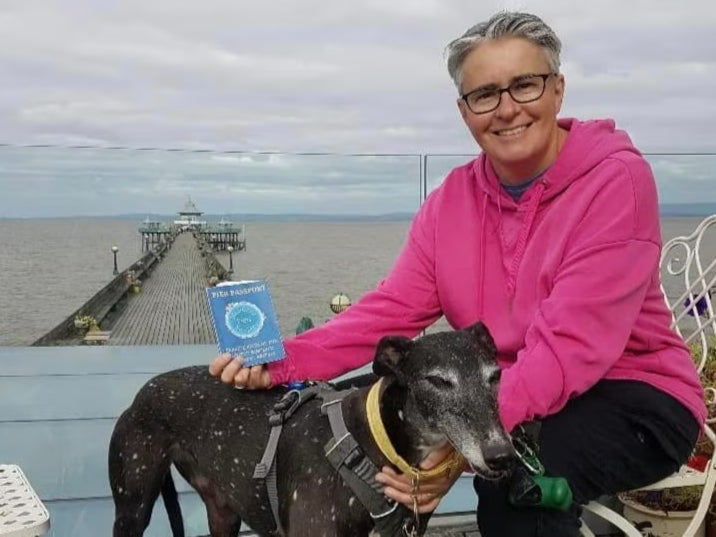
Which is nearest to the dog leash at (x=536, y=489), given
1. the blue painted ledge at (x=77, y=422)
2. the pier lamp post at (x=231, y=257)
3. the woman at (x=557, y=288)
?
the woman at (x=557, y=288)

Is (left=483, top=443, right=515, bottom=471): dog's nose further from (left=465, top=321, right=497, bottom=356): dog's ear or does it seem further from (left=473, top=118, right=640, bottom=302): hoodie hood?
(left=473, top=118, right=640, bottom=302): hoodie hood

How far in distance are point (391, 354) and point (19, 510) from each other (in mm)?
914

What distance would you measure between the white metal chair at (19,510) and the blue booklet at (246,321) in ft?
1.95

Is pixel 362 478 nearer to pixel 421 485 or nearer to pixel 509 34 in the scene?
pixel 421 485

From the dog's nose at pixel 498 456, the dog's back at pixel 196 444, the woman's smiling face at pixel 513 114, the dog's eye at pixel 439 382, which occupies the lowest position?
the dog's back at pixel 196 444

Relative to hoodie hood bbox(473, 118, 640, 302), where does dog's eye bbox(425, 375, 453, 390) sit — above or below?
below

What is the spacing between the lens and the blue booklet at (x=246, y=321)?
1986 mm

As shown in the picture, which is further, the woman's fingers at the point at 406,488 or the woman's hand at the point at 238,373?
the woman's hand at the point at 238,373

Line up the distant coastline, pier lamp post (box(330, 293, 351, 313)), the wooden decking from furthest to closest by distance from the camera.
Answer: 1. the wooden decking
2. pier lamp post (box(330, 293, 351, 313))
3. the distant coastline

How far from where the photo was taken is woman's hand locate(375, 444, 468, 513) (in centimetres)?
182

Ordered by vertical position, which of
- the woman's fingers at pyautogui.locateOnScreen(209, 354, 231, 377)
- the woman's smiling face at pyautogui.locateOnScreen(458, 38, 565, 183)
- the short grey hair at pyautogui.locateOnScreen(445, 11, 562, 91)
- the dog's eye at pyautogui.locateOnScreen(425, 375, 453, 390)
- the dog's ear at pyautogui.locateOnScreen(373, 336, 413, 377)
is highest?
the short grey hair at pyautogui.locateOnScreen(445, 11, 562, 91)

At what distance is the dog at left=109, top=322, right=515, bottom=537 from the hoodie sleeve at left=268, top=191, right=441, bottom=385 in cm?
19

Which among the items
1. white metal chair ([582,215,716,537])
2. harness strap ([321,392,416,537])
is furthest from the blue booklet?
white metal chair ([582,215,716,537])

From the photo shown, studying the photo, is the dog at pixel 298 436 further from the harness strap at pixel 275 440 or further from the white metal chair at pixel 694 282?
the white metal chair at pixel 694 282
